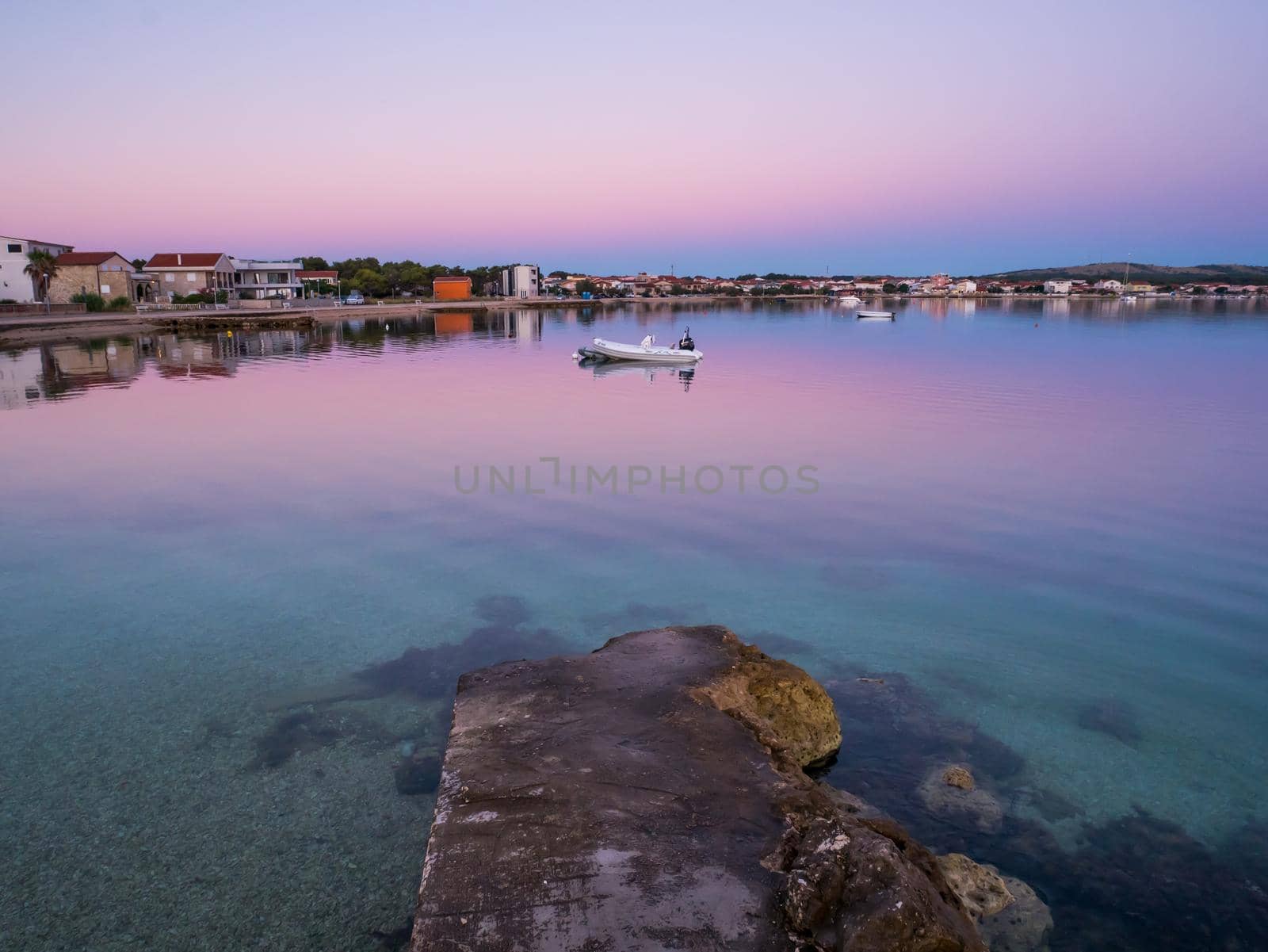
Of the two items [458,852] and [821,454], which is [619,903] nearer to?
[458,852]

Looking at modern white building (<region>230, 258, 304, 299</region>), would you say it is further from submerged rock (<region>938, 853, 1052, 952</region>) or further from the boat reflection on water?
submerged rock (<region>938, 853, 1052, 952</region>)

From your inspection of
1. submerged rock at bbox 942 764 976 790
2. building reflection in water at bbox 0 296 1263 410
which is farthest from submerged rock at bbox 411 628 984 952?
building reflection in water at bbox 0 296 1263 410

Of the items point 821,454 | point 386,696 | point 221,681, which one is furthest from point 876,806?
point 821,454

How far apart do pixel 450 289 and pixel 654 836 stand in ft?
466

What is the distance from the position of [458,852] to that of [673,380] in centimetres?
3548

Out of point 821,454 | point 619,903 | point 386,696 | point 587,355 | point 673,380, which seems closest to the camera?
point 619,903

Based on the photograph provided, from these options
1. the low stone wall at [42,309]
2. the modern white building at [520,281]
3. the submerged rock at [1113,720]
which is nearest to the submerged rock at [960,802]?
the submerged rock at [1113,720]

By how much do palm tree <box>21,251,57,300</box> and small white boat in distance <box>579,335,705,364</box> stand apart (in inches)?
2116

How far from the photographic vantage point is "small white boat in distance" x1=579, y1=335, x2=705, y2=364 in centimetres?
4566

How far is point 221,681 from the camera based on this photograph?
916cm

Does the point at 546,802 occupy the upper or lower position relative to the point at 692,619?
upper

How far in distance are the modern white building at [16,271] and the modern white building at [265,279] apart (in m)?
26.2

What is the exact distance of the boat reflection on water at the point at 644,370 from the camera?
4088 cm

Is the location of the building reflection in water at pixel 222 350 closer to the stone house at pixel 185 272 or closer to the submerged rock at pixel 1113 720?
the stone house at pixel 185 272
